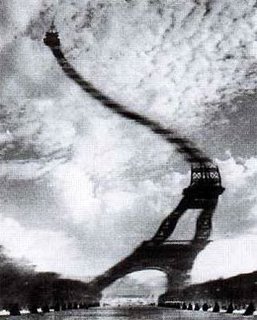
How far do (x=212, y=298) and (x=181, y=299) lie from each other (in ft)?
22.8

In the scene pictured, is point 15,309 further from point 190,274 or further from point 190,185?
point 190,274

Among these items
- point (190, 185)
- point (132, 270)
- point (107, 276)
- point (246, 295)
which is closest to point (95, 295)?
point (107, 276)

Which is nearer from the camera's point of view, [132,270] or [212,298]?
[132,270]

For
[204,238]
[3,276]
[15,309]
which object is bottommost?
[15,309]

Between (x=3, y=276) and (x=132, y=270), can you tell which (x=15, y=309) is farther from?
(x=132, y=270)

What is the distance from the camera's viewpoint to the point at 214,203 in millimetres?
58438

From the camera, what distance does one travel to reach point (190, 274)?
230 ft

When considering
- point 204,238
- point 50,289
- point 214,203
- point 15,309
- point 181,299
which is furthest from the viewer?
point 181,299

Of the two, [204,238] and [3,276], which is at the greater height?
[204,238]

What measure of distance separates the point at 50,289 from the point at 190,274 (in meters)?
18.1

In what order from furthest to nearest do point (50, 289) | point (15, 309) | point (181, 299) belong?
point (181, 299)
point (50, 289)
point (15, 309)

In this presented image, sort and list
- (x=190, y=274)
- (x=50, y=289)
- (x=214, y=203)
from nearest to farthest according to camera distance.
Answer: (x=214, y=203) < (x=190, y=274) < (x=50, y=289)

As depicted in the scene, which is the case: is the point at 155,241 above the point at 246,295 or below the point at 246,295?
above

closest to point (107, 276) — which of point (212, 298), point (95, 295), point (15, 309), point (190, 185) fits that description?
point (95, 295)
